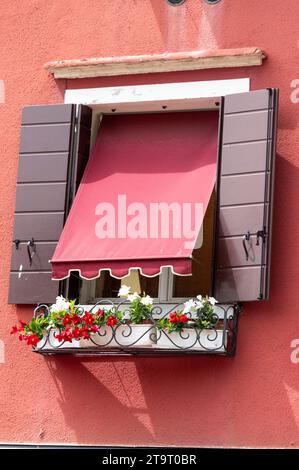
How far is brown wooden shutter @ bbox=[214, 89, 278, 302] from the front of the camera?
8.82m

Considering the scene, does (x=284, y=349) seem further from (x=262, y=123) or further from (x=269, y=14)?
(x=269, y=14)

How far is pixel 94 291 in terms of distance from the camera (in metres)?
9.54

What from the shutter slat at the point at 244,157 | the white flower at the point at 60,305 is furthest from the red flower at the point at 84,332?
the shutter slat at the point at 244,157

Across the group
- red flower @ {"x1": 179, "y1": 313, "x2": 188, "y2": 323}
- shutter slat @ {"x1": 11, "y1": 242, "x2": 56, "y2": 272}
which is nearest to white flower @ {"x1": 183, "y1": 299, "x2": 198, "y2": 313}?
red flower @ {"x1": 179, "y1": 313, "x2": 188, "y2": 323}

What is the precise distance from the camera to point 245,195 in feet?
29.5

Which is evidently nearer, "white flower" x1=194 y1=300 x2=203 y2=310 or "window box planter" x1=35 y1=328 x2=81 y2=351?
"white flower" x1=194 y1=300 x2=203 y2=310

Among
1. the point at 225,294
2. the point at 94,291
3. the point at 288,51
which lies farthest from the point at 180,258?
the point at 288,51

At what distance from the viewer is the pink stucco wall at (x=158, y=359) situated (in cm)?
877

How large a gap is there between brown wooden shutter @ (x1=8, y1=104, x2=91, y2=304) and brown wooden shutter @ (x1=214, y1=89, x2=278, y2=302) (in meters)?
1.13

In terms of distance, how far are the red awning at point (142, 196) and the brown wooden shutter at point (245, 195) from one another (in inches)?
7.3

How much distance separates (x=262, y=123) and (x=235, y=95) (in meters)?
0.32

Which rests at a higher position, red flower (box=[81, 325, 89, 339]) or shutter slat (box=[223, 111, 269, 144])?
shutter slat (box=[223, 111, 269, 144])

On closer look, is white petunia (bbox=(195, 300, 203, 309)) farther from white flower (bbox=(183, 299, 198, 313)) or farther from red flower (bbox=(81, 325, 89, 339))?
red flower (bbox=(81, 325, 89, 339))

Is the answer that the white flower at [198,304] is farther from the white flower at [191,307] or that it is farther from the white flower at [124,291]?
the white flower at [124,291]
